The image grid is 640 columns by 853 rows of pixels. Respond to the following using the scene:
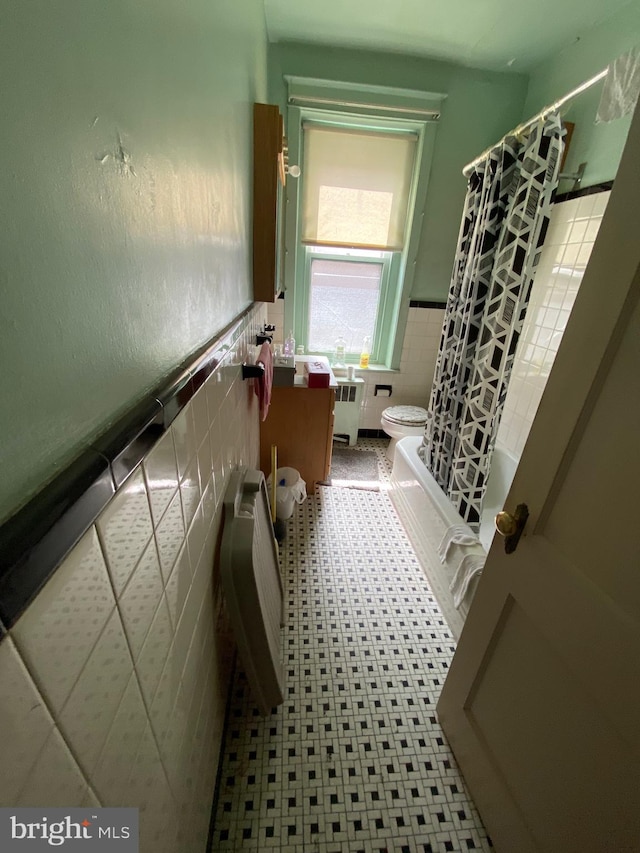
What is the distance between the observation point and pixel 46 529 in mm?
238

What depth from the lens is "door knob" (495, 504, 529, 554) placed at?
785mm

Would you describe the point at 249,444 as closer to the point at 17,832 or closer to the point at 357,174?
the point at 17,832

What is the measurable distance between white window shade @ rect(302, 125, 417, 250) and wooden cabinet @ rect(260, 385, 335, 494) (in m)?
1.26

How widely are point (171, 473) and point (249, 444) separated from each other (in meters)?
0.95

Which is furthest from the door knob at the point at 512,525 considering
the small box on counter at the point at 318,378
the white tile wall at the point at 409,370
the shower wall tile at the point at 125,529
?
the white tile wall at the point at 409,370

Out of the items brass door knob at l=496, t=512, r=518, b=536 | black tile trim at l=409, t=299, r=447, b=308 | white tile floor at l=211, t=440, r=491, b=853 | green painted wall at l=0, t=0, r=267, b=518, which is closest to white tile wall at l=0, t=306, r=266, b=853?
green painted wall at l=0, t=0, r=267, b=518

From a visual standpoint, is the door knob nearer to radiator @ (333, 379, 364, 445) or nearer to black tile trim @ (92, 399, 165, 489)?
black tile trim @ (92, 399, 165, 489)

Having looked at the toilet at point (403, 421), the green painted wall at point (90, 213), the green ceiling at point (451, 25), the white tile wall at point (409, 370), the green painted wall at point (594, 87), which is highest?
the green ceiling at point (451, 25)

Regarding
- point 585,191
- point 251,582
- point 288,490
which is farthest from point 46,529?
point 585,191

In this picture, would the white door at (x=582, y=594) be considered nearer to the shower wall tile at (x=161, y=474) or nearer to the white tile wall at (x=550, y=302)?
the shower wall tile at (x=161, y=474)

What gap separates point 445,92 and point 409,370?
71.0 inches

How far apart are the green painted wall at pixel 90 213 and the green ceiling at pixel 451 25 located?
181 centimetres

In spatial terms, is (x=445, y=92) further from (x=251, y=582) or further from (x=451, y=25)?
(x=251, y=582)

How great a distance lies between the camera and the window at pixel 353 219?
221 centimetres
